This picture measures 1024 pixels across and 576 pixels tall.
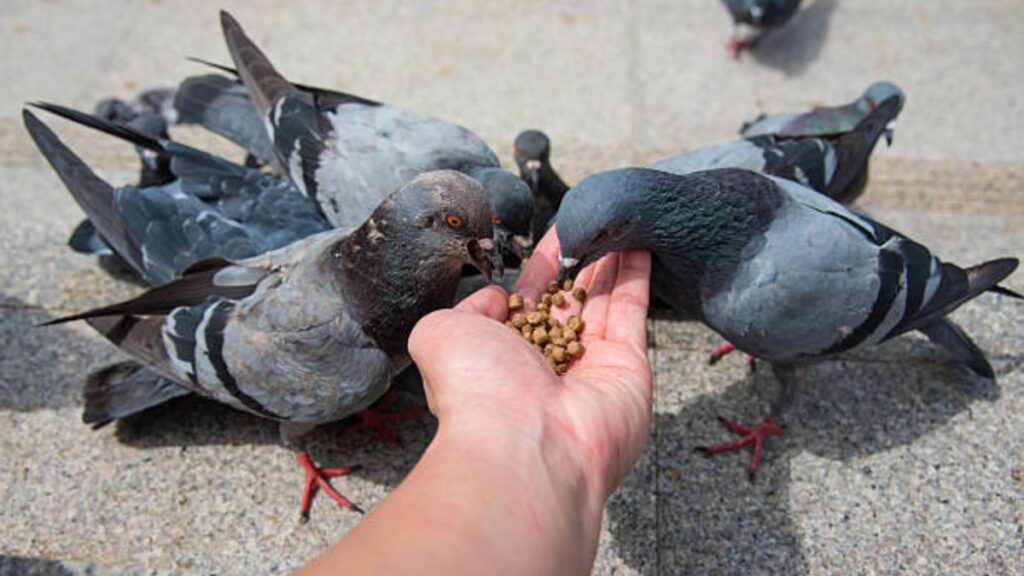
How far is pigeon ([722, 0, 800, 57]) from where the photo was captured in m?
7.04

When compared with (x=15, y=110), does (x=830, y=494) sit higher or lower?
lower

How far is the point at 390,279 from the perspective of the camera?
3.71m

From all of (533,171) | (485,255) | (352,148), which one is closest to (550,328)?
(485,255)

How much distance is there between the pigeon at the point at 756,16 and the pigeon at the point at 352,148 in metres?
3.23

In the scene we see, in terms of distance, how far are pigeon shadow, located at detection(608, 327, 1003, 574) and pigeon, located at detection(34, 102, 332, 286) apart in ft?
7.98

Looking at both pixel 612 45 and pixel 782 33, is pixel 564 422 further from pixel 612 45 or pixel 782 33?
pixel 782 33

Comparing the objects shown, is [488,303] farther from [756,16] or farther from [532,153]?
[756,16]

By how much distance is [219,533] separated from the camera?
3996 millimetres

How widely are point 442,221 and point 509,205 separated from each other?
3.39 ft

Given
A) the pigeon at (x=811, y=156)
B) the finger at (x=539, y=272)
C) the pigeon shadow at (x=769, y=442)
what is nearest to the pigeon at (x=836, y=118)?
the pigeon at (x=811, y=156)

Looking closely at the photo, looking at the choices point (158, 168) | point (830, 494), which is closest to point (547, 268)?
point (830, 494)

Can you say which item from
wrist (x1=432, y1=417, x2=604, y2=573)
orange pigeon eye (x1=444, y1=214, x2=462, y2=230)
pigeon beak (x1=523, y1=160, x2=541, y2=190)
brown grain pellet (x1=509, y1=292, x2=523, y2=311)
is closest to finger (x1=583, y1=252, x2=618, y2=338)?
brown grain pellet (x1=509, y1=292, x2=523, y2=311)

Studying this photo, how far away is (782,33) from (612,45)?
5.52 feet

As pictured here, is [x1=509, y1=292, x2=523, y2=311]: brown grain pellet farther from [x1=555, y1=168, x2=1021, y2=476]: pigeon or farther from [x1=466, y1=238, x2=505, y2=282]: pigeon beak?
[x1=555, y1=168, x2=1021, y2=476]: pigeon
